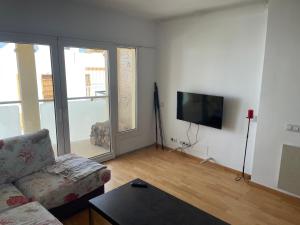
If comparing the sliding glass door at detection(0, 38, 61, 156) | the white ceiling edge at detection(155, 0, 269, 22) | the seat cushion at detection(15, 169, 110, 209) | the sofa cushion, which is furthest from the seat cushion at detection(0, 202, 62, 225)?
the white ceiling edge at detection(155, 0, 269, 22)

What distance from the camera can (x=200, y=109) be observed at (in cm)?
370

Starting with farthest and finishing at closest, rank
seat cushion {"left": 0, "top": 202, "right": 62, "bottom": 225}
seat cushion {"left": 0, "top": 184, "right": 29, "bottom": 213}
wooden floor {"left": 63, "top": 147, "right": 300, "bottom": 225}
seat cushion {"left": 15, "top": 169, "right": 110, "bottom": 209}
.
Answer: wooden floor {"left": 63, "top": 147, "right": 300, "bottom": 225} < seat cushion {"left": 15, "top": 169, "right": 110, "bottom": 209} < seat cushion {"left": 0, "top": 184, "right": 29, "bottom": 213} < seat cushion {"left": 0, "top": 202, "right": 62, "bottom": 225}

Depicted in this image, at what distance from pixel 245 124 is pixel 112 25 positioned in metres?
2.69

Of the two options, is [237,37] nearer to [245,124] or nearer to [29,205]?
→ [245,124]

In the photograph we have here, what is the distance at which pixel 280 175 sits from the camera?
285 centimetres

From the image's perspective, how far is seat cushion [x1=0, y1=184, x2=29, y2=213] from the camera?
74.3 inches

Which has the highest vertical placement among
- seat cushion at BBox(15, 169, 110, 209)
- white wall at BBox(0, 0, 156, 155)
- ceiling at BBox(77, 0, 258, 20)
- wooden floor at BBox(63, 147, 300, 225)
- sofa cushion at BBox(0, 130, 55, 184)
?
ceiling at BBox(77, 0, 258, 20)

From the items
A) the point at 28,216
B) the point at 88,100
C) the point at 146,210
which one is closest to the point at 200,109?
the point at 88,100

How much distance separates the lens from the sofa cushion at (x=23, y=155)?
7.39ft

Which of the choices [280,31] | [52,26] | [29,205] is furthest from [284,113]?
[52,26]

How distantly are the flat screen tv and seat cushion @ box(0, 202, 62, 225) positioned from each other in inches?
105

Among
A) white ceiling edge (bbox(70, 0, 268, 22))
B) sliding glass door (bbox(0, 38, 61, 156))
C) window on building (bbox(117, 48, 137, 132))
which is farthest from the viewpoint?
window on building (bbox(117, 48, 137, 132))

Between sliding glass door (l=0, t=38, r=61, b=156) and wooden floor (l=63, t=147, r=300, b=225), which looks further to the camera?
sliding glass door (l=0, t=38, r=61, b=156)

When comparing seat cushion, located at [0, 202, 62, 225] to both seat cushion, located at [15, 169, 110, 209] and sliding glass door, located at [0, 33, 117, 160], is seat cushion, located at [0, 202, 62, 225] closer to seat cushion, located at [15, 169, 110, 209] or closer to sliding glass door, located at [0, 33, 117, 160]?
seat cushion, located at [15, 169, 110, 209]
